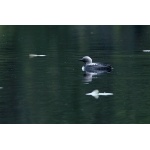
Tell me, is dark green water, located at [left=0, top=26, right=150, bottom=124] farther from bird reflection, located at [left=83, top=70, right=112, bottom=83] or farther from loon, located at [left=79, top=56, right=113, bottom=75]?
loon, located at [left=79, top=56, right=113, bottom=75]

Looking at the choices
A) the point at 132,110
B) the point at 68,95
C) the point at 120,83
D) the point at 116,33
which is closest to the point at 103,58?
the point at 120,83

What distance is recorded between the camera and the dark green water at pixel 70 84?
2289cm

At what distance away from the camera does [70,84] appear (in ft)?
92.8

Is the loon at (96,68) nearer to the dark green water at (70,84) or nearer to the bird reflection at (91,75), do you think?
the bird reflection at (91,75)

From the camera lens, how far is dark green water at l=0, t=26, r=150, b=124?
75.1 ft

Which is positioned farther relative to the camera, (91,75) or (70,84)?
(91,75)

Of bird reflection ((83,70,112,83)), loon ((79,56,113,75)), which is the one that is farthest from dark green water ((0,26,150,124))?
loon ((79,56,113,75))

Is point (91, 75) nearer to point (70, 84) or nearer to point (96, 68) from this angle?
point (96, 68)

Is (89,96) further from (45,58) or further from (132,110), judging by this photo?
(45,58)

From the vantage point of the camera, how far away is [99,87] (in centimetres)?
2747

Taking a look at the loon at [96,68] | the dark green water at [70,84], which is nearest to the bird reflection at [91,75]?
the loon at [96,68]

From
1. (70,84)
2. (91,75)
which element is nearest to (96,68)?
(91,75)

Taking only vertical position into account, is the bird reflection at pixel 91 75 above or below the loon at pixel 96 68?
below

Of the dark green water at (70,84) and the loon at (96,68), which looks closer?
the dark green water at (70,84)
